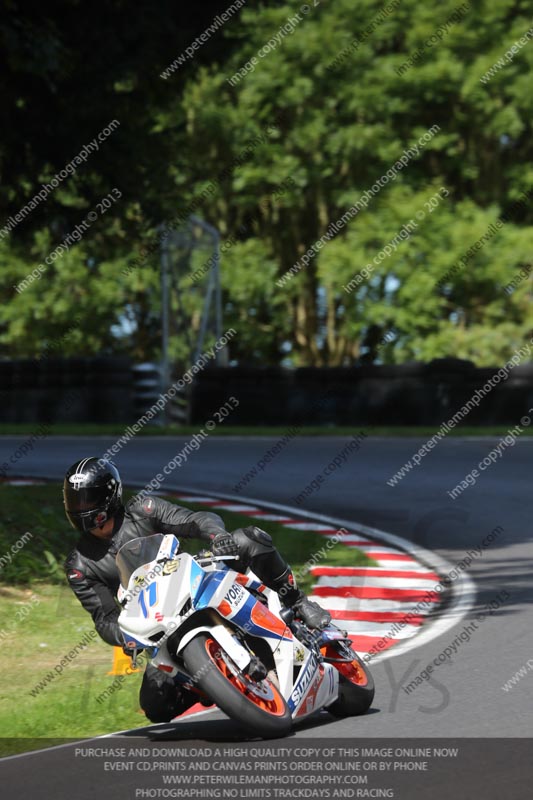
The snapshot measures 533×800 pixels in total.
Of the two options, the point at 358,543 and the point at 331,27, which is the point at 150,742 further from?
the point at 331,27

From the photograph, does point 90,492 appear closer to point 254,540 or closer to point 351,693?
point 254,540

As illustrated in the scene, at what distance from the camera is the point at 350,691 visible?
7.06 metres

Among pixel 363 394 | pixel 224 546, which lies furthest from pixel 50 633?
pixel 363 394

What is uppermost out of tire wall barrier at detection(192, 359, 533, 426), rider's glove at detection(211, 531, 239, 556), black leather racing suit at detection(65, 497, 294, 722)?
rider's glove at detection(211, 531, 239, 556)

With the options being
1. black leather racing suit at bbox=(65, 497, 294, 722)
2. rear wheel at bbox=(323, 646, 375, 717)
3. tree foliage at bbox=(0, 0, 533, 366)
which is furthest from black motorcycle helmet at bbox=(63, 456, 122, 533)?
tree foliage at bbox=(0, 0, 533, 366)

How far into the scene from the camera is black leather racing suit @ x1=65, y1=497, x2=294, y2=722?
687 centimetres

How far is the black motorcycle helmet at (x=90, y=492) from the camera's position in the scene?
6.68 meters

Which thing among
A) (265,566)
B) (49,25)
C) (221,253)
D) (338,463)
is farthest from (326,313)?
(265,566)

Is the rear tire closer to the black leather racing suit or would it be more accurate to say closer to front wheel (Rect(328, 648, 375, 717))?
front wheel (Rect(328, 648, 375, 717))

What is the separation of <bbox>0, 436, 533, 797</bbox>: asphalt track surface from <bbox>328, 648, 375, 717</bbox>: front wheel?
0.23 feet

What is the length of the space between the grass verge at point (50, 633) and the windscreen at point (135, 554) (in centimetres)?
103

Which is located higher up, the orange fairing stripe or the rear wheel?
the orange fairing stripe

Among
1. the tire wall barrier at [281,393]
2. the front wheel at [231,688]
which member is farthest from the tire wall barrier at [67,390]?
the front wheel at [231,688]

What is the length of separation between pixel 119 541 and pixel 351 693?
134 cm
